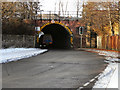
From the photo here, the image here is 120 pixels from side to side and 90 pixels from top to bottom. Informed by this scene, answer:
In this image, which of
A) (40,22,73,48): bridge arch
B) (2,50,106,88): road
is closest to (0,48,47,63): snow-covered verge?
(2,50,106,88): road

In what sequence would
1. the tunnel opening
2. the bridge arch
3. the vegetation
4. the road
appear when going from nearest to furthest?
the road < the vegetation < the bridge arch < the tunnel opening

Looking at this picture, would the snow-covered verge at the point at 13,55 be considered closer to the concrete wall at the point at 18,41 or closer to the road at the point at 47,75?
the road at the point at 47,75

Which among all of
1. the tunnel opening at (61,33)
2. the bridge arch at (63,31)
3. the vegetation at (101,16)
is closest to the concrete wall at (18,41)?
the bridge arch at (63,31)

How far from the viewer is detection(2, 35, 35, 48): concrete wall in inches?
1296

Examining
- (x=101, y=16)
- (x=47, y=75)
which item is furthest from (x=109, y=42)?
(x=47, y=75)

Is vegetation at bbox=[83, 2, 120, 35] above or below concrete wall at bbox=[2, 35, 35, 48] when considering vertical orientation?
above

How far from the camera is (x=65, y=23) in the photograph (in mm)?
44844

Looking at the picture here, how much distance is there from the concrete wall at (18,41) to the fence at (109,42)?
37.4 ft

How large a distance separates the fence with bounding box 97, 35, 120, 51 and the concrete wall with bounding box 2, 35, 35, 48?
1141 centimetres

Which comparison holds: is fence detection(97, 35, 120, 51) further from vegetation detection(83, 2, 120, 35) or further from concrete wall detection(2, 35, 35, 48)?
concrete wall detection(2, 35, 35, 48)

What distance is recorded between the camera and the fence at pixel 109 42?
32.2m


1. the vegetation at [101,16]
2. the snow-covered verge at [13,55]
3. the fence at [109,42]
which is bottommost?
the snow-covered verge at [13,55]

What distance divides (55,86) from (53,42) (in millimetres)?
66652

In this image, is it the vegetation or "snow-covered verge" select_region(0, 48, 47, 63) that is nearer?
"snow-covered verge" select_region(0, 48, 47, 63)
